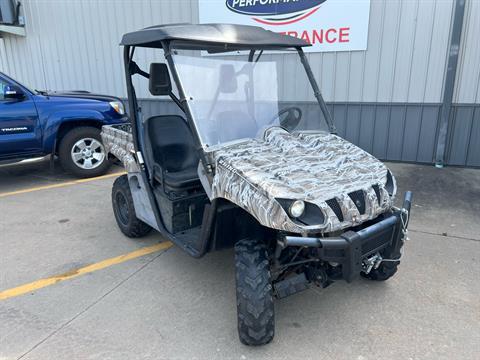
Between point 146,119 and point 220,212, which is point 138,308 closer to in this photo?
point 220,212

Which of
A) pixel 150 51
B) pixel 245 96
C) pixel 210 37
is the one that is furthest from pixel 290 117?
pixel 150 51

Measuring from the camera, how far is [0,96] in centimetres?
575

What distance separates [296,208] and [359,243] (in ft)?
1.39

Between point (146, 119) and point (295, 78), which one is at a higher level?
point (295, 78)

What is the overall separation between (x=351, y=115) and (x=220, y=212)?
5.44 meters

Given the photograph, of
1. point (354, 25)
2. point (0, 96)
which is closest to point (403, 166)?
point (354, 25)

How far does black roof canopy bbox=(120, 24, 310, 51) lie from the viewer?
266 centimetres

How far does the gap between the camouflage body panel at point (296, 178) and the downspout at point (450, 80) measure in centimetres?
445

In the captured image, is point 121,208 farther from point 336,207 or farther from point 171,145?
point 336,207

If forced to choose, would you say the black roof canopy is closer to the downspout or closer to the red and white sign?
the red and white sign

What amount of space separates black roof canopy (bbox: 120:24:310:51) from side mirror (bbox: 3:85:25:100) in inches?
141

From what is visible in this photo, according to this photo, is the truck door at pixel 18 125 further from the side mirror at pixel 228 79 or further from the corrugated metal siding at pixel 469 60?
the corrugated metal siding at pixel 469 60

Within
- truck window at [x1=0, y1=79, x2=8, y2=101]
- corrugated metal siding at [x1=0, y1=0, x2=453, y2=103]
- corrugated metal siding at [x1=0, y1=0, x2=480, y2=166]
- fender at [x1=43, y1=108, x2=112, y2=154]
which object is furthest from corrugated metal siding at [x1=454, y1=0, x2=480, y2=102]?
truck window at [x1=0, y1=79, x2=8, y2=101]

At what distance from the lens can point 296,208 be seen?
2242 millimetres
